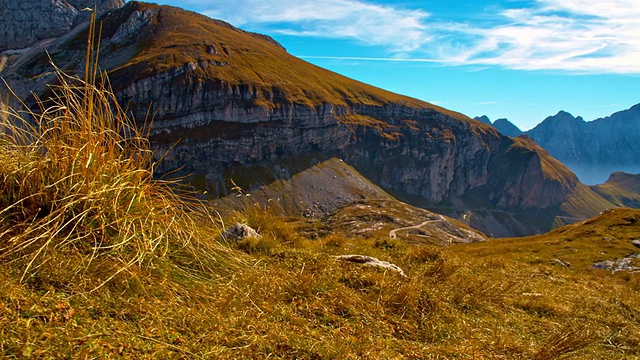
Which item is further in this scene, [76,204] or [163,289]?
[76,204]

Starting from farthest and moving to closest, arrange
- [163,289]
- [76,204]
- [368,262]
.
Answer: [368,262], [76,204], [163,289]

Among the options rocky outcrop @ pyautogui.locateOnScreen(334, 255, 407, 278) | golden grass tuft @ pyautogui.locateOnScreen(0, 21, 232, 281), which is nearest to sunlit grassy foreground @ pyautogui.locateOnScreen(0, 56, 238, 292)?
golden grass tuft @ pyautogui.locateOnScreen(0, 21, 232, 281)

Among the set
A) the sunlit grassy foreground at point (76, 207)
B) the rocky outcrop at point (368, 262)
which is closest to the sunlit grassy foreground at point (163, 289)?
the sunlit grassy foreground at point (76, 207)

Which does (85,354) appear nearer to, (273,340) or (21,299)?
(21,299)

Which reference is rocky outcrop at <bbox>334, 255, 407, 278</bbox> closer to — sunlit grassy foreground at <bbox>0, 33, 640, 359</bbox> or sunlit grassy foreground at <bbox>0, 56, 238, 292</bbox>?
sunlit grassy foreground at <bbox>0, 33, 640, 359</bbox>

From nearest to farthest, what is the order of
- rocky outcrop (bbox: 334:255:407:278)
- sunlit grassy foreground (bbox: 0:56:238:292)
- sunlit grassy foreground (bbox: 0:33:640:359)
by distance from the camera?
1. sunlit grassy foreground (bbox: 0:33:640:359)
2. sunlit grassy foreground (bbox: 0:56:238:292)
3. rocky outcrop (bbox: 334:255:407:278)

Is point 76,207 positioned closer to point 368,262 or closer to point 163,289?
point 163,289

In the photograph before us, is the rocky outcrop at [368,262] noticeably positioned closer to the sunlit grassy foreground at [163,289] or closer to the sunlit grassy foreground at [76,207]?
the sunlit grassy foreground at [163,289]

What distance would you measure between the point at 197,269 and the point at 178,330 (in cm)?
190

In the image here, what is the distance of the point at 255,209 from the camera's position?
11492 millimetres

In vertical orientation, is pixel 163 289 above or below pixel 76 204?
below

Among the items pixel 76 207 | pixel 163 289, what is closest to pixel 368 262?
pixel 163 289

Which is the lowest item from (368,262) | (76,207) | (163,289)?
(368,262)

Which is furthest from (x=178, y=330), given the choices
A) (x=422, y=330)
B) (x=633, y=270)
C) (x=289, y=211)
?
(x=289, y=211)
